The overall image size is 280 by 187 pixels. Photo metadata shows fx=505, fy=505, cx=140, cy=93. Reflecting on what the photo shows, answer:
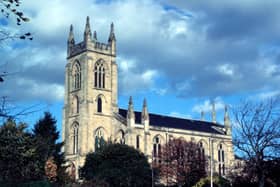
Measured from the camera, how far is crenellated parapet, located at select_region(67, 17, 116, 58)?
83.2 meters

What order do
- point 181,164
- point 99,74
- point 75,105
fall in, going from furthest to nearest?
point 75,105 → point 99,74 → point 181,164

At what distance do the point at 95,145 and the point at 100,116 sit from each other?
4.90 metres

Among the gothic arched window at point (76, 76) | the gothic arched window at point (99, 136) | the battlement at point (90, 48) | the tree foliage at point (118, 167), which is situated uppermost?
the battlement at point (90, 48)

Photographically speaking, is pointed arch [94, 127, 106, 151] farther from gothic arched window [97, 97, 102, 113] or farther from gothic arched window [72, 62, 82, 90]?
gothic arched window [72, 62, 82, 90]

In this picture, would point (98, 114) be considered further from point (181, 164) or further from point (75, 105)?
point (181, 164)

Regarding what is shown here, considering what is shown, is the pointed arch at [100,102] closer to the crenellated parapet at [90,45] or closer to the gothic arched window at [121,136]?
the gothic arched window at [121,136]

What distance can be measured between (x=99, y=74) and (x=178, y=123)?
18111mm

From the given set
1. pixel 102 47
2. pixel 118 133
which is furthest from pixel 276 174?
pixel 102 47

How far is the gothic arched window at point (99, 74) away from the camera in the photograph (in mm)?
83625

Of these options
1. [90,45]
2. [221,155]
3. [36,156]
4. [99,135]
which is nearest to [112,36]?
[90,45]

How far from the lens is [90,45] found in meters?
83.3

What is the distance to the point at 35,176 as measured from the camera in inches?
1832

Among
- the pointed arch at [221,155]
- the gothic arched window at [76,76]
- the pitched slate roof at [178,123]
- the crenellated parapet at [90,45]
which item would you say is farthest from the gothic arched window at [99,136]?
the pointed arch at [221,155]

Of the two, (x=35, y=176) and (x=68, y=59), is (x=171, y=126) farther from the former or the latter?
(x=35, y=176)
